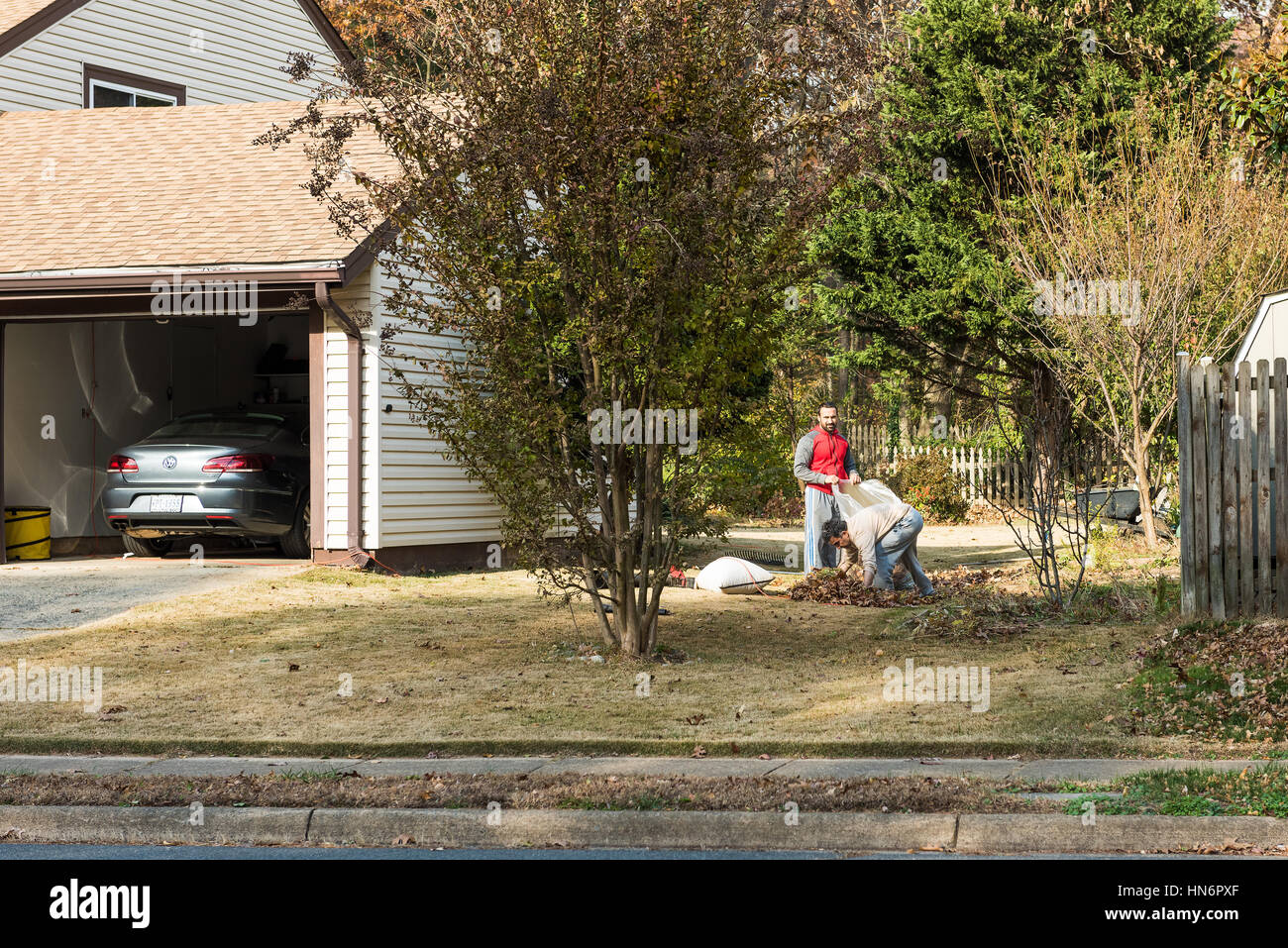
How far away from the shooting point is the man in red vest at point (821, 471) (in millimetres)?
13750

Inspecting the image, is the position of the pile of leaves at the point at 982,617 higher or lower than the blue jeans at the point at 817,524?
lower

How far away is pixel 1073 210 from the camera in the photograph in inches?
686

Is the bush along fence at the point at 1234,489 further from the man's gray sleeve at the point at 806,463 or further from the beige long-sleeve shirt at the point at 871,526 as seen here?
the man's gray sleeve at the point at 806,463

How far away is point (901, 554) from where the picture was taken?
13.2m

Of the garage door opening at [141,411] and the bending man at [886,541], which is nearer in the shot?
the bending man at [886,541]

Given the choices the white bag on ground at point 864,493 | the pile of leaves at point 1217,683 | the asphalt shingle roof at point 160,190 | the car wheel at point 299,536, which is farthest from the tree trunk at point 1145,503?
the car wheel at point 299,536

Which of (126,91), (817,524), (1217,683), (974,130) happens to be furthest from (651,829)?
(126,91)

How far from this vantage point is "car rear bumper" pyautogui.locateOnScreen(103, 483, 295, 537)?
1396 centimetres

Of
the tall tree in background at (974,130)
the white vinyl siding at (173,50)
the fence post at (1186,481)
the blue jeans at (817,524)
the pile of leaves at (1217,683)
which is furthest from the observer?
the tall tree in background at (974,130)

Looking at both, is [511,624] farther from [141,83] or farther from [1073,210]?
[141,83]

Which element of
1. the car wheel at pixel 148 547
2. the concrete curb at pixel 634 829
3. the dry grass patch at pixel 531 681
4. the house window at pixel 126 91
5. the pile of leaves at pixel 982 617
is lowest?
the concrete curb at pixel 634 829

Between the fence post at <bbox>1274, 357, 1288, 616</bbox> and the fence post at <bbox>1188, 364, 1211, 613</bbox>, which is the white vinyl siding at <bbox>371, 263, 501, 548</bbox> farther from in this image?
the fence post at <bbox>1274, 357, 1288, 616</bbox>

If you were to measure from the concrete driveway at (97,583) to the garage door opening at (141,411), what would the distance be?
0.47 metres

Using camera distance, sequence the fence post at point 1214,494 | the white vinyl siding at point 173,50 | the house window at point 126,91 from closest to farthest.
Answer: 1. the fence post at point 1214,494
2. the white vinyl siding at point 173,50
3. the house window at point 126,91
